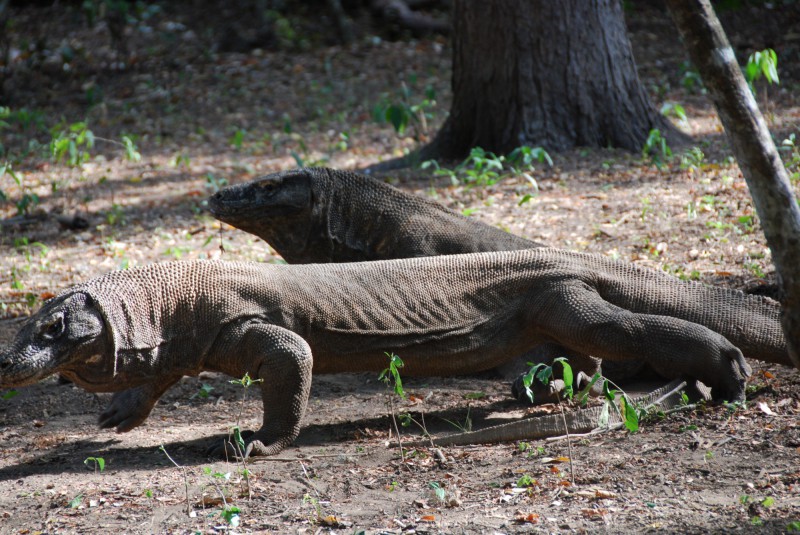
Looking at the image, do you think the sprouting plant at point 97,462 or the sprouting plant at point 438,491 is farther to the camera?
the sprouting plant at point 97,462

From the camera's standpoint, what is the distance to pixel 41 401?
5234 mm

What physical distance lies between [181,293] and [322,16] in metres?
12.3

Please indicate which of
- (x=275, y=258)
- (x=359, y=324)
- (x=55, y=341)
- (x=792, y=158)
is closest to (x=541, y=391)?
(x=359, y=324)

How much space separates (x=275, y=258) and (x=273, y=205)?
1172 millimetres

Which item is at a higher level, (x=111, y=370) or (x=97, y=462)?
(x=111, y=370)

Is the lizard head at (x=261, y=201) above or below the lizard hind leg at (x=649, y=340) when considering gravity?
above

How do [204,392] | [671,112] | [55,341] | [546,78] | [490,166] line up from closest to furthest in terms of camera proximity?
[55,341], [204,392], [490,166], [546,78], [671,112]

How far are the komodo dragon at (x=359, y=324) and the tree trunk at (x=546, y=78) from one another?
394cm

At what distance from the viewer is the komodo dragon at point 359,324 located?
4.17 metres

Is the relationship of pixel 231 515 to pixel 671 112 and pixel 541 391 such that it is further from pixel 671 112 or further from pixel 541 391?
pixel 671 112

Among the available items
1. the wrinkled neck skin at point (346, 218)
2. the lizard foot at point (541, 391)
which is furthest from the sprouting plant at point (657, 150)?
the lizard foot at point (541, 391)

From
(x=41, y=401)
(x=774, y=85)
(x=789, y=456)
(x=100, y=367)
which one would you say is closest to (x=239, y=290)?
(x=100, y=367)

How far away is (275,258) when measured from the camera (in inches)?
273

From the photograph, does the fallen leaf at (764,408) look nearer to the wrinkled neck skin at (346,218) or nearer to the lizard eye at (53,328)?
the wrinkled neck skin at (346,218)
